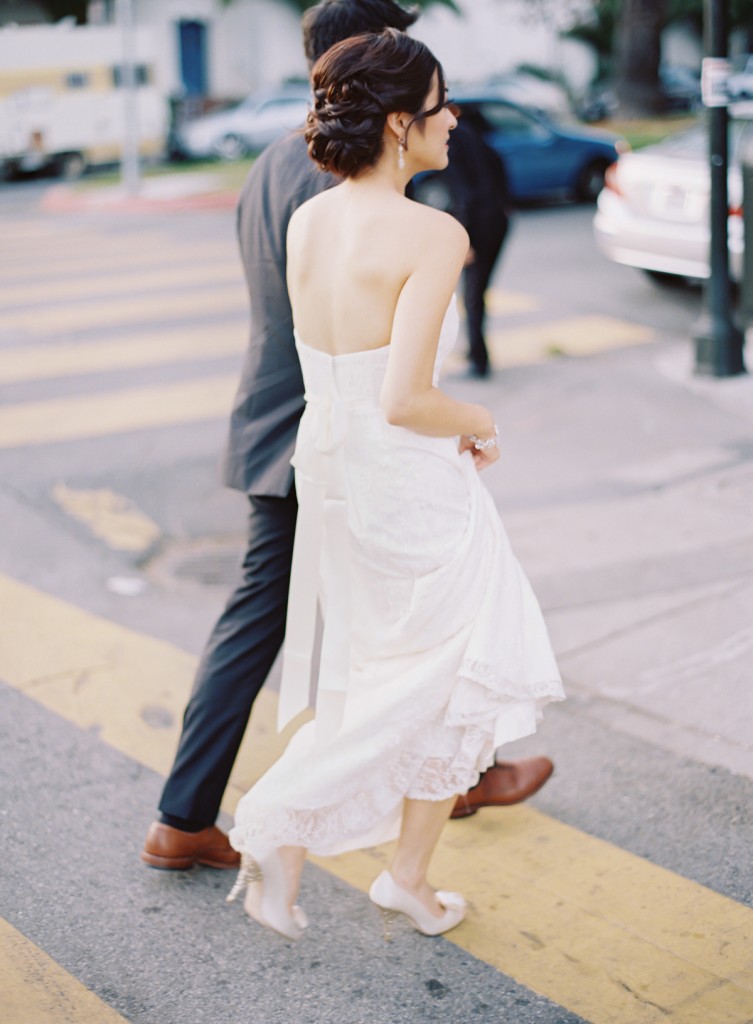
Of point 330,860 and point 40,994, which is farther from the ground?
point 40,994

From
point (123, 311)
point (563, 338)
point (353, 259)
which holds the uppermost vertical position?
point (353, 259)

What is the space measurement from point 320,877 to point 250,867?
0.46 meters

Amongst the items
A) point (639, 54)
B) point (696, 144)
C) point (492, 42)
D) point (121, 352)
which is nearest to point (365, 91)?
point (121, 352)

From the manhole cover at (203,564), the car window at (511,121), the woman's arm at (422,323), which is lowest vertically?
the manhole cover at (203,564)

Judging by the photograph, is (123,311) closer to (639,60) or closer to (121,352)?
(121,352)

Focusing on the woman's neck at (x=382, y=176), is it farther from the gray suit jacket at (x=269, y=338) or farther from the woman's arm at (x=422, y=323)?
the gray suit jacket at (x=269, y=338)

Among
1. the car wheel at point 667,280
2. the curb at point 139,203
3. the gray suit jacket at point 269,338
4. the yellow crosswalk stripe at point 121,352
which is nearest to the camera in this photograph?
the gray suit jacket at point 269,338

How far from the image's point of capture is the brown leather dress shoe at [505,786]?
354 centimetres

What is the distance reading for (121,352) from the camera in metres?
9.30

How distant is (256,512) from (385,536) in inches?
22.3

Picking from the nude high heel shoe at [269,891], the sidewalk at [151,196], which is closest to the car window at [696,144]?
the sidewalk at [151,196]

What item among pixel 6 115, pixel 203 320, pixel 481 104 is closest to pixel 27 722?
pixel 203 320

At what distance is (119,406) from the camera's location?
26.2 feet

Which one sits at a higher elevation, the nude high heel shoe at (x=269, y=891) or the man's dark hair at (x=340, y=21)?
the man's dark hair at (x=340, y=21)
